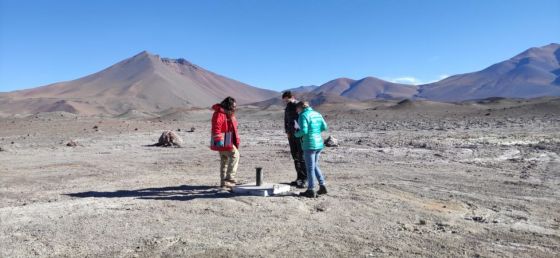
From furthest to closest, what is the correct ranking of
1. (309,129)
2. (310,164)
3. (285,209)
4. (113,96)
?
(113,96), (310,164), (309,129), (285,209)

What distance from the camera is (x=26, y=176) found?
11.2 metres

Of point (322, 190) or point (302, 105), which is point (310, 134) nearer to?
point (302, 105)

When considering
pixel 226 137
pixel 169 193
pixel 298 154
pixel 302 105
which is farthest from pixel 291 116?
pixel 169 193

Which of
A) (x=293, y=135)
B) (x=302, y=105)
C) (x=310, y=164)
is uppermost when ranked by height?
(x=302, y=105)

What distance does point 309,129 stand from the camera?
818 cm

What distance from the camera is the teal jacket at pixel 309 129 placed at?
8109mm

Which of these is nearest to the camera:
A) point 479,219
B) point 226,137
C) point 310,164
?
point 479,219

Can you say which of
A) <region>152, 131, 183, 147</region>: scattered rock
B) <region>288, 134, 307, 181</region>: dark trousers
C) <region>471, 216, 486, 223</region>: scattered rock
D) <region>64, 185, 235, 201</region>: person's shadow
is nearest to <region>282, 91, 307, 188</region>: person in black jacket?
<region>288, 134, 307, 181</region>: dark trousers

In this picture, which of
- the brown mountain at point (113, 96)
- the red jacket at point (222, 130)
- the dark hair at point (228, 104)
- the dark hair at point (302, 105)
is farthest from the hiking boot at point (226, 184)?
the brown mountain at point (113, 96)

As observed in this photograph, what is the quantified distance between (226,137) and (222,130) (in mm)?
133

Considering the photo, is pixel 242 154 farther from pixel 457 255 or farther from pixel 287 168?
pixel 457 255

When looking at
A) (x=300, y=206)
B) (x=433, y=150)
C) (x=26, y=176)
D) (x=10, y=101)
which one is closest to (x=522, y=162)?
(x=433, y=150)

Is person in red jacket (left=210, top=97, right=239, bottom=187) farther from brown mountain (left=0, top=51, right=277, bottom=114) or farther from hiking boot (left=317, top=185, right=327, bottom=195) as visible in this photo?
brown mountain (left=0, top=51, right=277, bottom=114)

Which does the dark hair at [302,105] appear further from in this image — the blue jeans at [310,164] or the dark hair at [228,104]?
the dark hair at [228,104]
